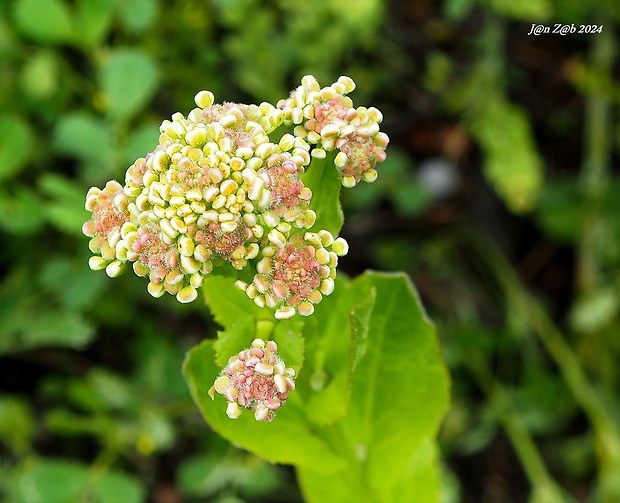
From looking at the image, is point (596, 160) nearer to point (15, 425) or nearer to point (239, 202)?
point (239, 202)

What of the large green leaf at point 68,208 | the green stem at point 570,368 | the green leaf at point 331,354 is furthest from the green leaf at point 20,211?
the green stem at point 570,368

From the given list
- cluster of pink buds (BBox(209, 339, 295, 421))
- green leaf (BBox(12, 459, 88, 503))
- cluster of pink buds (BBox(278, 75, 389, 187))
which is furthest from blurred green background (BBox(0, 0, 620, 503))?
cluster of pink buds (BBox(209, 339, 295, 421))

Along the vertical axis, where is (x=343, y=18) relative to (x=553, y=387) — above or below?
above

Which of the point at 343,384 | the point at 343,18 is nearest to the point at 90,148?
the point at 343,18

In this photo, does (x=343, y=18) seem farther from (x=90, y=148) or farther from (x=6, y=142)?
(x=6, y=142)

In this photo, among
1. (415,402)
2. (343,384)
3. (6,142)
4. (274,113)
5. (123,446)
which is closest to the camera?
(274,113)

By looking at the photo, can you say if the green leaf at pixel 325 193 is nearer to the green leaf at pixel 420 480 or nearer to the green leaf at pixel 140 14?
the green leaf at pixel 420 480

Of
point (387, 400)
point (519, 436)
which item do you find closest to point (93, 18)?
point (387, 400)
